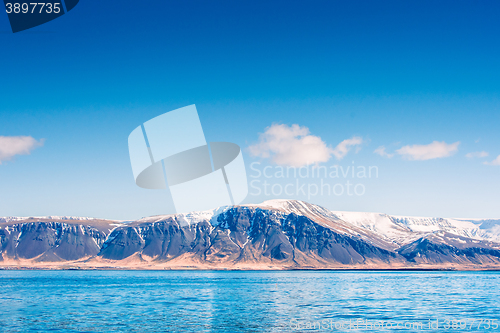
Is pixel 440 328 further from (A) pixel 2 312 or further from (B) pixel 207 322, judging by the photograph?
(A) pixel 2 312

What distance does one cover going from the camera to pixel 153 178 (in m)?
52.6

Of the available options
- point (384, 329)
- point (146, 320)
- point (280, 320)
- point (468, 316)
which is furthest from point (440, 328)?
point (146, 320)

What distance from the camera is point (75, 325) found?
4344 cm

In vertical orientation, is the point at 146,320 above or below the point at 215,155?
below

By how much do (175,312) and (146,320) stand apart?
24.0ft

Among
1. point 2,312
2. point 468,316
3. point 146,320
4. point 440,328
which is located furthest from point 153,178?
point 468,316

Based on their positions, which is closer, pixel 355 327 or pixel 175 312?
pixel 355 327

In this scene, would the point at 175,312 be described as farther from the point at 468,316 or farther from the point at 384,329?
the point at 468,316

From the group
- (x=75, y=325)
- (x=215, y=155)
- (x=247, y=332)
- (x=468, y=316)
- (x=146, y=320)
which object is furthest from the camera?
(x=215, y=155)

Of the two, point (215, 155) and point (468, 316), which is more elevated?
point (215, 155)

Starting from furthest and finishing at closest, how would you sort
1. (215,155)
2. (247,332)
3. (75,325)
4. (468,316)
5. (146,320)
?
(215,155), (468,316), (146,320), (75,325), (247,332)

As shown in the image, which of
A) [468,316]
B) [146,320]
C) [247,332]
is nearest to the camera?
[247,332]

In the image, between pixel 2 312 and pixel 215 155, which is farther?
pixel 215 155

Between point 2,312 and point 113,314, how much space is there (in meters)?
13.8
